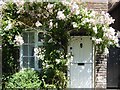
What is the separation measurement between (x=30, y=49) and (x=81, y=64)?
5.91 ft

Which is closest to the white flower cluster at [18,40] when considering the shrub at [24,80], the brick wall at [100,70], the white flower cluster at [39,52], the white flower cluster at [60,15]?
the white flower cluster at [39,52]

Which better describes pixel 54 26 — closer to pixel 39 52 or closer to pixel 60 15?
pixel 60 15

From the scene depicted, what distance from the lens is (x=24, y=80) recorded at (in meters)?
9.27

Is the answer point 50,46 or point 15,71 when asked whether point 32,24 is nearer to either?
point 50,46

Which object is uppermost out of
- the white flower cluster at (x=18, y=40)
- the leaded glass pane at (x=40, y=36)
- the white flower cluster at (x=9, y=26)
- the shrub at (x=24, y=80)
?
the white flower cluster at (x=9, y=26)

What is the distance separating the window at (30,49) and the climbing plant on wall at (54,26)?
0.45m

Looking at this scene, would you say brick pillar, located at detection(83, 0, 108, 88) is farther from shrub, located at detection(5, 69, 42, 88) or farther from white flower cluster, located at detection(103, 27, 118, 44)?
shrub, located at detection(5, 69, 42, 88)

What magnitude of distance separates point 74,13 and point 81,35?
59.0 inches

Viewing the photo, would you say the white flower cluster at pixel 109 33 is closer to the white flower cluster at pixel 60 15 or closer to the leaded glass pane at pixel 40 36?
the white flower cluster at pixel 60 15

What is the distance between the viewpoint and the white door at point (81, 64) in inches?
412

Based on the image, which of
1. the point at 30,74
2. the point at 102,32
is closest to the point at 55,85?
the point at 30,74

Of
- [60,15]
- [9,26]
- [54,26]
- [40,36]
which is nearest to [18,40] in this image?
[9,26]

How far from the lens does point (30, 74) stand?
372 inches

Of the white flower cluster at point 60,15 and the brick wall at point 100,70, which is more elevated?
the white flower cluster at point 60,15
